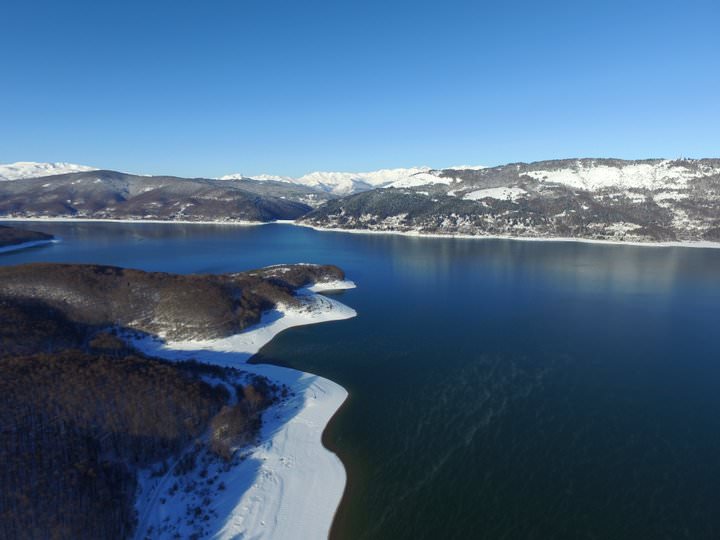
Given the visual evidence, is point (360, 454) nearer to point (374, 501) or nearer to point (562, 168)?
point (374, 501)

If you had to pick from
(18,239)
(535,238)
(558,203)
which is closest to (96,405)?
(18,239)

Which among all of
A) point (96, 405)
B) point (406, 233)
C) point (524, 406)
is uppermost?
point (406, 233)

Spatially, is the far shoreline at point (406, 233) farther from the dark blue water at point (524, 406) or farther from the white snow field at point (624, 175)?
the white snow field at point (624, 175)

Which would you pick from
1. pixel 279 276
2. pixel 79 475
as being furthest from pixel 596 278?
pixel 79 475

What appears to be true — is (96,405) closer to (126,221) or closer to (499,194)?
(499,194)

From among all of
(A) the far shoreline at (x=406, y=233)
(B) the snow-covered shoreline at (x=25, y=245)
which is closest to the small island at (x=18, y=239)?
(B) the snow-covered shoreline at (x=25, y=245)

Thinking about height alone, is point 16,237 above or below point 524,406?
above
